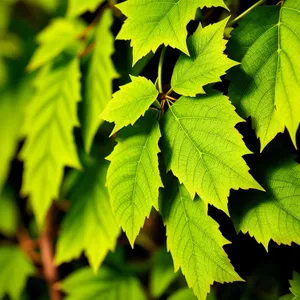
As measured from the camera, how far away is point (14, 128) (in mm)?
1498

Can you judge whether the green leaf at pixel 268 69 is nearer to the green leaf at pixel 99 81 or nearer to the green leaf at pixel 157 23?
the green leaf at pixel 157 23

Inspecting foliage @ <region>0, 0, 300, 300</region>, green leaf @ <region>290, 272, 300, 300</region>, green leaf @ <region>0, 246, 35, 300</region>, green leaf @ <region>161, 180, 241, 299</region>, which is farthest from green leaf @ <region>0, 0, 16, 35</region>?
green leaf @ <region>290, 272, 300, 300</region>

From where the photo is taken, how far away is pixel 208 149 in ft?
2.25

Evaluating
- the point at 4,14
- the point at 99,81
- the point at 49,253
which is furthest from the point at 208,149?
the point at 4,14

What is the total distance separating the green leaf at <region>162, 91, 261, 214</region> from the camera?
67 centimetres

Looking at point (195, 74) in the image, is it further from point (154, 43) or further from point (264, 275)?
point (264, 275)

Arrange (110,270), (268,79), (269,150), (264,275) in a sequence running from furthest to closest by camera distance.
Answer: (110,270)
(264,275)
(269,150)
(268,79)

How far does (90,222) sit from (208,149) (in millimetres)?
544

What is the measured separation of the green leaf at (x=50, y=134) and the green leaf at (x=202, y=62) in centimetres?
38

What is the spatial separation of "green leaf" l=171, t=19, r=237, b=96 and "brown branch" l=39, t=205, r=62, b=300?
89 cm

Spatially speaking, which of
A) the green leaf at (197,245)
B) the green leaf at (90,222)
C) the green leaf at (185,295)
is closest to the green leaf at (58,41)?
the green leaf at (90,222)

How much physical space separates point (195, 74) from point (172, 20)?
4.1 inches

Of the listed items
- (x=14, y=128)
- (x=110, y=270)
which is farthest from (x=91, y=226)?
(x=14, y=128)

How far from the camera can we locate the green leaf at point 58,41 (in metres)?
1.10
